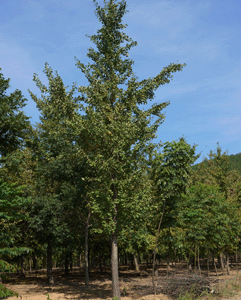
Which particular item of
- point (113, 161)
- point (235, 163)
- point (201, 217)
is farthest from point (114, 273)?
point (235, 163)

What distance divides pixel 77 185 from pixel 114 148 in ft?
22.2

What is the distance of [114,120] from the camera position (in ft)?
50.5

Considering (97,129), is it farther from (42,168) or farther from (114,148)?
(42,168)

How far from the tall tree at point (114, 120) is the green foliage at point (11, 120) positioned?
15.5 ft

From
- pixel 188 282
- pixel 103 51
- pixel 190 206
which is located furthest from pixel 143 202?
pixel 103 51

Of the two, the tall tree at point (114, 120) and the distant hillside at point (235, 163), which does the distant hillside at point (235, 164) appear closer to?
the distant hillside at point (235, 163)

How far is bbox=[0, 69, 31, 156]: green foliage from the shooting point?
1688cm

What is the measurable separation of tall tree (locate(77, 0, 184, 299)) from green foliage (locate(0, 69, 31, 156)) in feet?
15.5

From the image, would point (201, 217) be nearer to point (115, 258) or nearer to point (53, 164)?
point (115, 258)

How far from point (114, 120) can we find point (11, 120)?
6.73m

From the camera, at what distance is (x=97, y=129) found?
14.4 metres

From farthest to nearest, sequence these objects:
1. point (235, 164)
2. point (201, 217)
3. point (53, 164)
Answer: point (235, 164) → point (53, 164) → point (201, 217)

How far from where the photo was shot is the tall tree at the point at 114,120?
1419 cm

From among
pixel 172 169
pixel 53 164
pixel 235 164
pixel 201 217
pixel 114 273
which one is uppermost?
pixel 235 164
